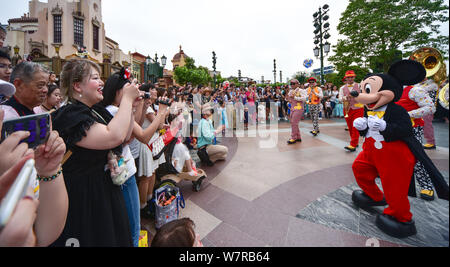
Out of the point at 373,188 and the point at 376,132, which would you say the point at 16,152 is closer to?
the point at 376,132

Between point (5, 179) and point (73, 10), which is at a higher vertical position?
point (73, 10)

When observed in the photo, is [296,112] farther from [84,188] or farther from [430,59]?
[84,188]

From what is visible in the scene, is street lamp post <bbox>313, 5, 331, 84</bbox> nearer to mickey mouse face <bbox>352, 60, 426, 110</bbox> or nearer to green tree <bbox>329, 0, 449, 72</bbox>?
green tree <bbox>329, 0, 449, 72</bbox>

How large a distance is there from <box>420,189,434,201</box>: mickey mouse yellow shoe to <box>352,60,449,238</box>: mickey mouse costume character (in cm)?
75

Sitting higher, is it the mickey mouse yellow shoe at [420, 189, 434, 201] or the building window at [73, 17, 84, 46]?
the building window at [73, 17, 84, 46]

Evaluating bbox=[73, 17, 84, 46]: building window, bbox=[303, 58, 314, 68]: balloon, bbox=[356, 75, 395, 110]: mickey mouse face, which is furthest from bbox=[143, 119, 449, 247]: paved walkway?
bbox=[73, 17, 84, 46]: building window

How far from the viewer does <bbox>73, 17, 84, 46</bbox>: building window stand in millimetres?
20203

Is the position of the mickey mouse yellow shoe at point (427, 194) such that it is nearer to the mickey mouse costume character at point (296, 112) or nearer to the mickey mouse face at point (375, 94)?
the mickey mouse face at point (375, 94)

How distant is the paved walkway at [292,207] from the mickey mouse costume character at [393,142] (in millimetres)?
170

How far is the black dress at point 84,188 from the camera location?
3.61ft

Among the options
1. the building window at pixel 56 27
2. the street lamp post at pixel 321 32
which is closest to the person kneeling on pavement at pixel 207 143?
the street lamp post at pixel 321 32

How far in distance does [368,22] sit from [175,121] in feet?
55.9

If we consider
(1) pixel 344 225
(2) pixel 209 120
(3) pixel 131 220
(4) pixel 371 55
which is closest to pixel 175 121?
(2) pixel 209 120

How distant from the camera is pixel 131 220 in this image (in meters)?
1.67
